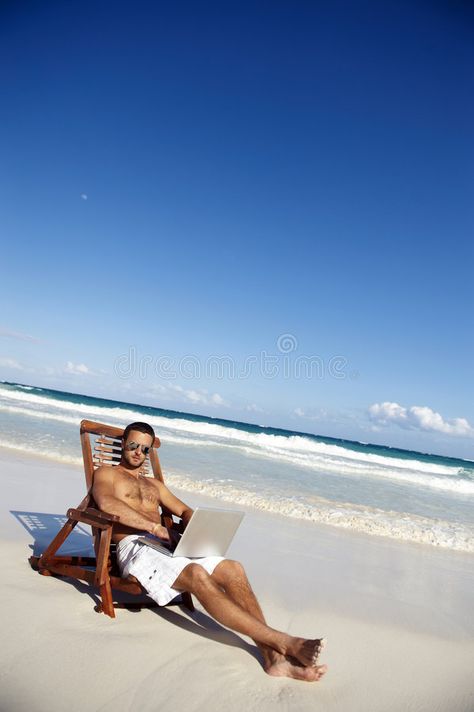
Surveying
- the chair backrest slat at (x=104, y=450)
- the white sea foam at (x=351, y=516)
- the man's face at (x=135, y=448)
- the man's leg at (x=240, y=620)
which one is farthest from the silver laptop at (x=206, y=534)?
the white sea foam at (x=351, y=516)

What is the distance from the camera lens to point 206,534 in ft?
10.4

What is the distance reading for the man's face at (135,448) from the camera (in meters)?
3.87

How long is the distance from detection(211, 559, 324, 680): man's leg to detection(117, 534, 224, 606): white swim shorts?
0.24ft

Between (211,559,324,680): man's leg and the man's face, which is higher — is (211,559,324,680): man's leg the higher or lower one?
the lower one

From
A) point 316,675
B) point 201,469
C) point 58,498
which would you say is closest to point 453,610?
point 316,675

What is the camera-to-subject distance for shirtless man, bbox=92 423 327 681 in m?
2.68

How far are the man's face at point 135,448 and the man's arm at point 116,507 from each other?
156mm

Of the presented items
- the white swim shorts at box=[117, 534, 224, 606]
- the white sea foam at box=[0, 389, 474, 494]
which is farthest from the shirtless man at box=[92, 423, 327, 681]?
the white sea foam at box=[0, 389, 474, 494]

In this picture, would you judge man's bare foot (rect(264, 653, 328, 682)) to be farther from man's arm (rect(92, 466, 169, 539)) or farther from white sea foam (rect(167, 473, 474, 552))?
white sea foam (rect(167, 473, 474, 552))

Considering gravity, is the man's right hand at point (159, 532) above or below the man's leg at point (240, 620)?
above

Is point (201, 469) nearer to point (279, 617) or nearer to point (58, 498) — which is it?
point (58, 498)

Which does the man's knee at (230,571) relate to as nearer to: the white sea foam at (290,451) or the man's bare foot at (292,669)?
the man's bare foot at (292,669)

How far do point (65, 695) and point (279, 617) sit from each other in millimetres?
1756

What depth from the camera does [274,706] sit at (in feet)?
7.92
